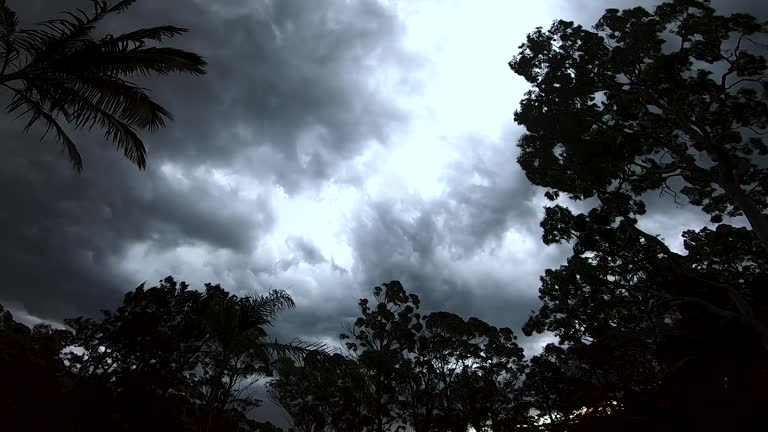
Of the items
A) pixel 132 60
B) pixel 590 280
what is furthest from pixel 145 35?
pixel 590 280

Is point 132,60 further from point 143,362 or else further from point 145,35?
point 143,362

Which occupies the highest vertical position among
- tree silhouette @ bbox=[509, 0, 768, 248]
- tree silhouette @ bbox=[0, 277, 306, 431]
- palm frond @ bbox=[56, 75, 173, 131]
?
tree silhouette @ bbox=[509, 0, 768, 248]

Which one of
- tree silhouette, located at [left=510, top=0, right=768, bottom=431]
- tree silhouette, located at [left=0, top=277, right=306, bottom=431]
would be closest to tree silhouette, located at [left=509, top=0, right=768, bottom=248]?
tree silhouette, located at [left=510, top=0, right=768, bottom=431]

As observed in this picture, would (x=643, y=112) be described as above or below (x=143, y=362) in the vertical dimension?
above

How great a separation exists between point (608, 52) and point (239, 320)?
18.9 m

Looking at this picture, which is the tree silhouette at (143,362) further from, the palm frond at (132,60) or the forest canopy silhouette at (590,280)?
the palm frond at (132,60)

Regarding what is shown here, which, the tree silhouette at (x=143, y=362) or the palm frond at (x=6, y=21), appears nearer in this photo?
the palm frond at (x=6, y=21)

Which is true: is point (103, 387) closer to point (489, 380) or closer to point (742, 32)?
point (489, 380)

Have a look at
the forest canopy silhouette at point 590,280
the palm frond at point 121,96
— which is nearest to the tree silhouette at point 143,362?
the forest canopy silhouette at point 590,280

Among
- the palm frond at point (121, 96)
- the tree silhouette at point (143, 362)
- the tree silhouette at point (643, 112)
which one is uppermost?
the tree silhouette at point (643, 112)

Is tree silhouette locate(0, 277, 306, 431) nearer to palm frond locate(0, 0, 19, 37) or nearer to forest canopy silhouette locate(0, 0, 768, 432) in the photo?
forest canopy silhouette locate(0, 0, 768, 432)

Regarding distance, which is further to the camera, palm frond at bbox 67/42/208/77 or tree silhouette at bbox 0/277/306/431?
tree silhouette at bbox 0/277/306/431

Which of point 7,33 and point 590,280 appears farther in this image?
point 590,280

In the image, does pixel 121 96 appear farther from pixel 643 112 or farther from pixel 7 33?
pixel 643 112
